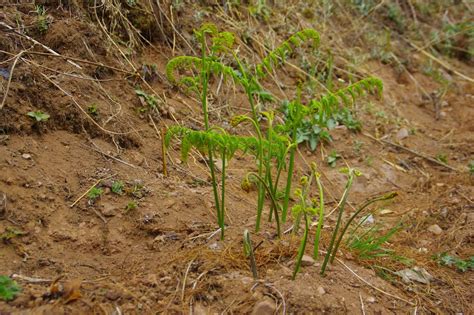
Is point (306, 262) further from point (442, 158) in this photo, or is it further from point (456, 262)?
point (442, 158)

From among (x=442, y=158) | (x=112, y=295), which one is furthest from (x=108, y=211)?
(x=442, y=158)

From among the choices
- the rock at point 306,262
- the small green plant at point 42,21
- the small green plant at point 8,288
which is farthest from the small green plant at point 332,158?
the small green plant at point 8,288

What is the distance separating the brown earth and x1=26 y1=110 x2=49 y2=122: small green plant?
26mm

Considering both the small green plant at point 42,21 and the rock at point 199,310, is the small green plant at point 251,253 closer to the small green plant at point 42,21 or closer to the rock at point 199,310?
the rock at point 199,310

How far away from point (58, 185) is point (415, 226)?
2.00 m

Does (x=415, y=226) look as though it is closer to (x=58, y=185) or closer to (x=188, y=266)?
(x=188, y=266)

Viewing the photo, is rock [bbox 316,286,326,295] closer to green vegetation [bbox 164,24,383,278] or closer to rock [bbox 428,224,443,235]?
green vegetation [bbox 164,24,383,278]

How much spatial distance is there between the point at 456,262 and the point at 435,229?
0.41 m

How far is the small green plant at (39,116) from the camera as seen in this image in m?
2.76

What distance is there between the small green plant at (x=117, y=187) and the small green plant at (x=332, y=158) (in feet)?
5.54

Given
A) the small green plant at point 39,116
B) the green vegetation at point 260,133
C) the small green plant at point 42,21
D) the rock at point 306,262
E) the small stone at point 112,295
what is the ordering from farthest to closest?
the small green plant at point 42,21
the small green plant at point 39,116
the rock at point 306,262
the green vegetation at point 260,133
the small stone at point 112,295

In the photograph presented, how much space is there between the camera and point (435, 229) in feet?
10.5

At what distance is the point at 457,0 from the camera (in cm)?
682

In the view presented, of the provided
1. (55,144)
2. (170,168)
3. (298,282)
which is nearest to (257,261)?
(298,282)
